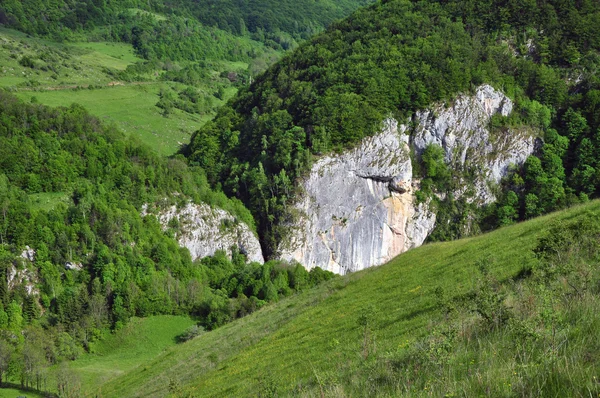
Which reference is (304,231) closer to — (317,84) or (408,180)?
(408,180)

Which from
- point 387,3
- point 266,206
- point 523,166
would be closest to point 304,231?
point 266,206

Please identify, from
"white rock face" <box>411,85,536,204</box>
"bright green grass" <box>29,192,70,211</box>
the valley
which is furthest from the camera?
"white rock face" <box>411,85,536,204</box>

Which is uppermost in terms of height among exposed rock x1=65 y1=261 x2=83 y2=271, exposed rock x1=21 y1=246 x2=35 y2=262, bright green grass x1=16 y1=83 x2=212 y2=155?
bright green grass x1=16 y1=83 x2=212 y2=155

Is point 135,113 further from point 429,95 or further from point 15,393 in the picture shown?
point 15,393

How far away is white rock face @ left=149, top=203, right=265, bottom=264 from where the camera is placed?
94438 mm

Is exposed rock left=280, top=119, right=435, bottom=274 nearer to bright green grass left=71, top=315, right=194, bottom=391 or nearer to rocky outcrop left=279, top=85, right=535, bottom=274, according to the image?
rocky outcrop left=279, top=85, right=535, bottom=274

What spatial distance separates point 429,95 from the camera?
103812 mm

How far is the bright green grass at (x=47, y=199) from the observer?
3323 inches

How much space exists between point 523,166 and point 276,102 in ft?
158

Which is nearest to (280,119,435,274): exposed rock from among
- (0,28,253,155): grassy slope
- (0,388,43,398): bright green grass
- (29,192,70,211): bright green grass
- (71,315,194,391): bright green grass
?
(71,315,194,391): bright green grass

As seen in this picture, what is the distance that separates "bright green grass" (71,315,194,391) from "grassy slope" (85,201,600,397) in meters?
28.7

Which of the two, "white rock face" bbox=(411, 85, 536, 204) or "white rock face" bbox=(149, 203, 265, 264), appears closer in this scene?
"white rock face" bbox=(149, 203, 265, 264)

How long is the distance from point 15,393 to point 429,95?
80771mm

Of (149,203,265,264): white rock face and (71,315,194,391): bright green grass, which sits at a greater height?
(149,203,265,264): white rock face
